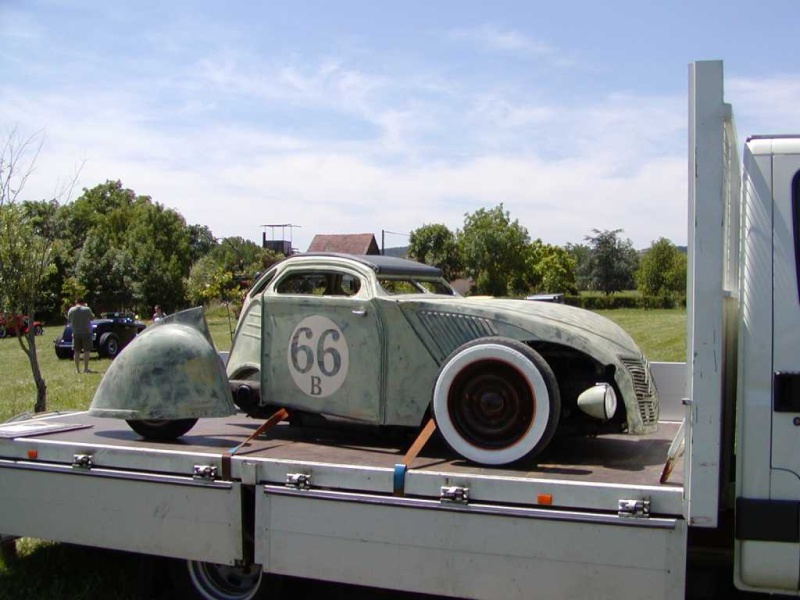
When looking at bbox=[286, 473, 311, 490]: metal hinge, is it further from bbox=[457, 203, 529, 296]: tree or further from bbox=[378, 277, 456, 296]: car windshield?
bbox=[457, 203, 529, 296]: tree

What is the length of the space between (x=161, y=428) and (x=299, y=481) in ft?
5.15

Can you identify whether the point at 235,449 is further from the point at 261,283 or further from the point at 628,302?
the point at 628,302

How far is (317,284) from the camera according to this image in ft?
18.9

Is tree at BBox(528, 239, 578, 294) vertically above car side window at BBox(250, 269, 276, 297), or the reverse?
tree at BBox(528, 239, 578, 294)

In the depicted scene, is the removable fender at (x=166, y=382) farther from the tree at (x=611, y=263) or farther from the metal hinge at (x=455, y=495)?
the tree at (x=611, y=263)

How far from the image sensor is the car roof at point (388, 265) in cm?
539

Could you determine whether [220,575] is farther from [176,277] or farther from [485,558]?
[176,277]

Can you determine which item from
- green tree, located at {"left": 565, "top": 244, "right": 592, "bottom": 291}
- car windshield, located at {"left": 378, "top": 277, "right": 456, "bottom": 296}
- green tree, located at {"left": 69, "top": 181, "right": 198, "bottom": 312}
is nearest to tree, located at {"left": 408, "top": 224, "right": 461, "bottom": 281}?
green tree, located at {"left": 69, "top": 181, "right": 198, "bottom": 312}

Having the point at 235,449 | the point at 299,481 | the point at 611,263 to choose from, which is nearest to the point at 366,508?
the point at 299,481

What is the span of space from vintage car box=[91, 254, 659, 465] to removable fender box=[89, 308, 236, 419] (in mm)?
12

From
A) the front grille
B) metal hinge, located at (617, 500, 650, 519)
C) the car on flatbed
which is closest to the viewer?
metal hinge, located at (617, 500, 650, 519)

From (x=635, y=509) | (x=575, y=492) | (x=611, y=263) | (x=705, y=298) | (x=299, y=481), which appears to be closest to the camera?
(x=705, y=298)

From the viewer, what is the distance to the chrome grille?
484 cm

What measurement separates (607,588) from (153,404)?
2.93m
